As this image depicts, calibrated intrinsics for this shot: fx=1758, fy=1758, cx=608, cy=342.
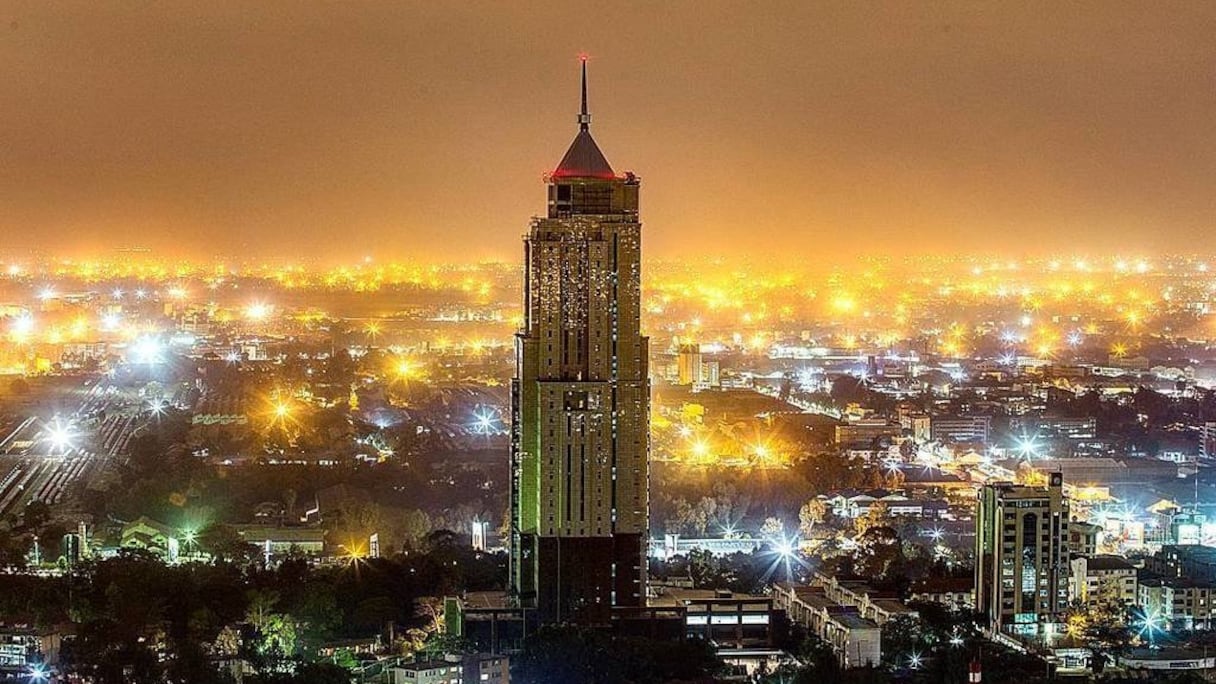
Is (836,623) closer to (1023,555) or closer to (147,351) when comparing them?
(1023,555)

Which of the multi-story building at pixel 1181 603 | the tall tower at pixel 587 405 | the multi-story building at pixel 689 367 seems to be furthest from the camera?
the multi-story building at pixel 689 367

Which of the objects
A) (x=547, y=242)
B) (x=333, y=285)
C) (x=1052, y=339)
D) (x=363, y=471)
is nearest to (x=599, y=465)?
(x=547, y=242)

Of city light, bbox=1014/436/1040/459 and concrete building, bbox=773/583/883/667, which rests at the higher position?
city light, bbox=1014/436/1040/459

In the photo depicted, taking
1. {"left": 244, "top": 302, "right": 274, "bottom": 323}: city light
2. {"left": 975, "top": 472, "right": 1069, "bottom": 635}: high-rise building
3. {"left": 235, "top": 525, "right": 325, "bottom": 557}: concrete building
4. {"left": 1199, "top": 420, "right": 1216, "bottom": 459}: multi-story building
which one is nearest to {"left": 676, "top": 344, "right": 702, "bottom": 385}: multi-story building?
{"left": 1199, "top": 420, "right": 1216, "bottom": 459}: multi-story building

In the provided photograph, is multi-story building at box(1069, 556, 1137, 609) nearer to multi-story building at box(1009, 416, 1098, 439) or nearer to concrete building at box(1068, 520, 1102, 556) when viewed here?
concrete building at box(1068, 520, 1102, 556)

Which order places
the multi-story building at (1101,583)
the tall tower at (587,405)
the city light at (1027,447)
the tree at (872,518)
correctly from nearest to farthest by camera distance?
1. the tall tower at (587,405)
2. the multi-story building at (1101,583)
3. the tree at (872,518)
4. the city light at (1027,447)

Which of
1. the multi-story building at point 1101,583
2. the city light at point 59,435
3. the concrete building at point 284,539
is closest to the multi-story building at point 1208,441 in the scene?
the multi-story building at point 1101,583

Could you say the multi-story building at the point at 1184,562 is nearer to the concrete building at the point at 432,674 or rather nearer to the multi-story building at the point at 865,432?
the concrete building at the point at 432,674
